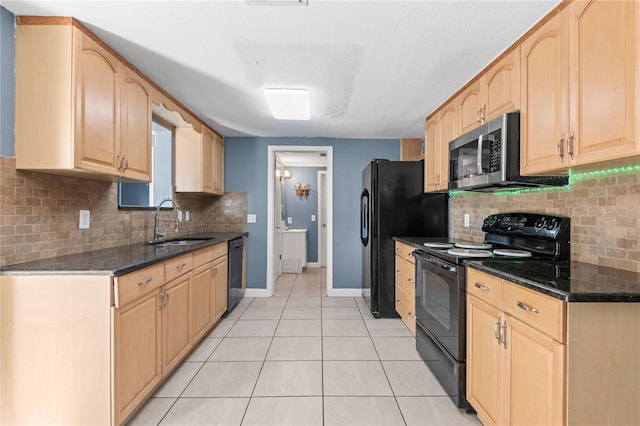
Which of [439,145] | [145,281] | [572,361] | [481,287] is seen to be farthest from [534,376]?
[439,145]

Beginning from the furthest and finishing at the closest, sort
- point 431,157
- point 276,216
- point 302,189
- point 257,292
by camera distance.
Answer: point 302,189 → point 276,216 → point 257,292 → point 431,157

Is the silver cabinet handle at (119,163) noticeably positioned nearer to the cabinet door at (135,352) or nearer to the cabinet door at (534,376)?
the cabinet door at (135,352)

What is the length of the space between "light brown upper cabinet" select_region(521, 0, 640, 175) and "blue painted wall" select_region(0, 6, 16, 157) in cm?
277

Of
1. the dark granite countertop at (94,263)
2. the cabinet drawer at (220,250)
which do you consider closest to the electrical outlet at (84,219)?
the dark granite countertop at (94,263)

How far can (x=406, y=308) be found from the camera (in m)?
2.88

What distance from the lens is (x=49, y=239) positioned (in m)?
1.73

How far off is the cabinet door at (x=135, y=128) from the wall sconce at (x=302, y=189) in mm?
4088

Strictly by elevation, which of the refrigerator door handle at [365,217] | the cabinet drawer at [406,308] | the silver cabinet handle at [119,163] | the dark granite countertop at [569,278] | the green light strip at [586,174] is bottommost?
the cabinet drawer at [406,308]

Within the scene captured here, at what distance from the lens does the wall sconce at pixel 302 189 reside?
627 cm

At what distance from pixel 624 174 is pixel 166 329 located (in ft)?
8.96

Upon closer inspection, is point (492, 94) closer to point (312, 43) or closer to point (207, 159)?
point (312, 43)

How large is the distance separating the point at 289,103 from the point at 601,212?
2.31 meters

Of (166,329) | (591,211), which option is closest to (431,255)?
(591,211)

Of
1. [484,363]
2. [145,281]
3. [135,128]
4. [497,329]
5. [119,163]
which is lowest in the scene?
[484,363]
